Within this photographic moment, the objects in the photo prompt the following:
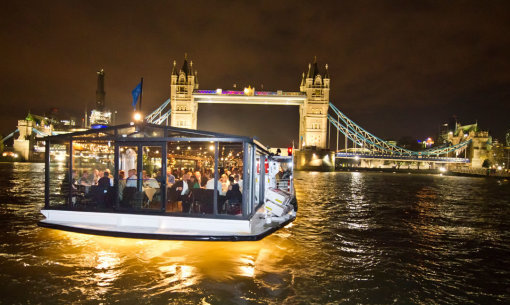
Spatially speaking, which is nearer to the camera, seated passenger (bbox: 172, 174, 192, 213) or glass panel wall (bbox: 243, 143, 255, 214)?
glass panel wall (bbox: 243, 143, 255, 214)

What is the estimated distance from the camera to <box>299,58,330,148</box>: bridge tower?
8338 cm

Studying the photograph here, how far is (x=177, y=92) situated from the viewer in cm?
8569

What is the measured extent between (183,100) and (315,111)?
110 feet

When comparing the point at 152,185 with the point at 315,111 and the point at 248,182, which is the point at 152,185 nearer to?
the point at 248,182

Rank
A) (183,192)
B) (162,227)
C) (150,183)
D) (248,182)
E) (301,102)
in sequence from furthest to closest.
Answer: (301,102)
(150,183)
(183,192)
(162,227)
(248,182)

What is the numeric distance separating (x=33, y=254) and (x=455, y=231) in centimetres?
1106

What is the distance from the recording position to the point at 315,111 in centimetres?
8431

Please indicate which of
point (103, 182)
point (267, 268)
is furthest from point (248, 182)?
point (103, 182)

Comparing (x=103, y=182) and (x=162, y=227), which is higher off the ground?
(x=103, y=182)

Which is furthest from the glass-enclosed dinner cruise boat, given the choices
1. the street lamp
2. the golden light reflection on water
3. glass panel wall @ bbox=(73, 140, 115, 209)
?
the golden light reflection on water

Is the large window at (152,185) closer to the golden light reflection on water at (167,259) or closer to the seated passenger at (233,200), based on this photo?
the seated passenger at (233,200)

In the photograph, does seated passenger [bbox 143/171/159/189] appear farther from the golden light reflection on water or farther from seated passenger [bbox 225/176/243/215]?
seated passenger [bbox 225/176/243/215]

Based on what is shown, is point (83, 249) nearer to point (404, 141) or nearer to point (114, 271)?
point (114, 271)

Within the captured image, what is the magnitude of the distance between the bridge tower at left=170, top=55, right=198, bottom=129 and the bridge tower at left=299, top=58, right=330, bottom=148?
27.4 m
